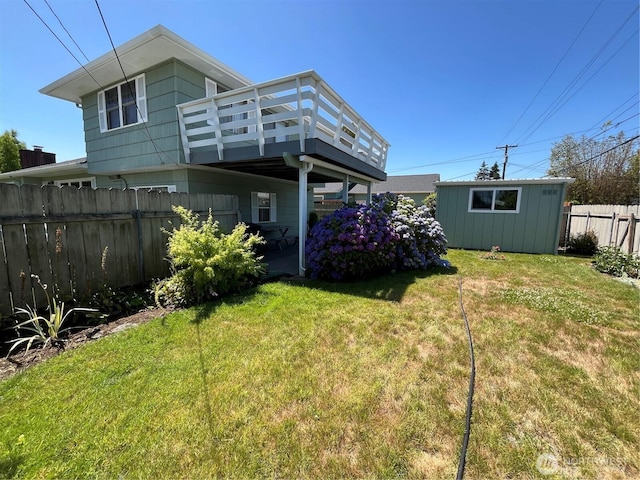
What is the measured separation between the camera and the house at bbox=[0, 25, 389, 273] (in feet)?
18.3

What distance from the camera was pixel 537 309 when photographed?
404cm

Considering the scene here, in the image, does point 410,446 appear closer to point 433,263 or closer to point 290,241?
point 433,263

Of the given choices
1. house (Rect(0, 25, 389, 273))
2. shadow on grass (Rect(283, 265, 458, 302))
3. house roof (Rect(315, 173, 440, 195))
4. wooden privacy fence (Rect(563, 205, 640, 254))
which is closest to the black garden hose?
shadow on grass (Rect(283, 265, 458, 302))

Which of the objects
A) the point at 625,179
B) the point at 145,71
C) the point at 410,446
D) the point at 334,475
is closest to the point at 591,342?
the point at 410,446

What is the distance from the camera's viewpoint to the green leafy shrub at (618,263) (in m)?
5.99

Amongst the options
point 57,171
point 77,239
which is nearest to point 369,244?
point 77,239

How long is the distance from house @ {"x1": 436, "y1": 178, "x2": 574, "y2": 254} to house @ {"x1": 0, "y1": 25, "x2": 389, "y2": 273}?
10.3 feet

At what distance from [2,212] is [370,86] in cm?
1269

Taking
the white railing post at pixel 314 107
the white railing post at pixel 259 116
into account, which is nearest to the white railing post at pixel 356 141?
the white railing post at pixel 314 107

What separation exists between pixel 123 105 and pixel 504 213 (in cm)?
1276

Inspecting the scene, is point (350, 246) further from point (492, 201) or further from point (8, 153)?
point (8, 153)

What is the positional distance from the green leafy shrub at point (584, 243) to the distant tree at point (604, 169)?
31.0ft

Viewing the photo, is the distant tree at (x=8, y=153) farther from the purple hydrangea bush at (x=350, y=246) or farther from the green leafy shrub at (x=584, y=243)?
the green leafy shrub at (x=584, y=243)

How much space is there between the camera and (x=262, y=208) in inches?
393
